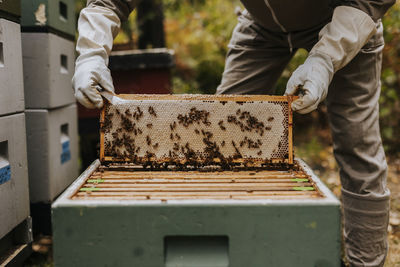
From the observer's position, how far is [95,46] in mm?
1738

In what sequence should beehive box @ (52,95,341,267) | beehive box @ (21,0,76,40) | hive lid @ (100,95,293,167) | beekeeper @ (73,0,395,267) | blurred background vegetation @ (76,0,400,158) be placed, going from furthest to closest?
blurred background vegetation @ (76,0,400,158), beehive box @ (21,0,76,40), beekeeper @ (73,0,395,267), hive lid @ (100,95,293,167), beehive box @ (52,95,341,267)

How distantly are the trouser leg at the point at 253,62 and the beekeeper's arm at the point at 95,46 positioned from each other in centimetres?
72

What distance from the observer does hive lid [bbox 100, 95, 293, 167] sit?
158cm

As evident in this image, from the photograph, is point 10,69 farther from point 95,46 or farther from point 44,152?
point 44,152

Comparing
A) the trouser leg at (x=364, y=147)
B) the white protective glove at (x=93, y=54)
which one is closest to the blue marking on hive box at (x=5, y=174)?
the white protective glove at (x=93, y=54)

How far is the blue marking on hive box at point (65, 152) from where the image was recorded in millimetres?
2621

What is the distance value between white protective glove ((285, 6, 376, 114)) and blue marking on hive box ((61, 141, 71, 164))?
156 cm

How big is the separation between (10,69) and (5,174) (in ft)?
1.51

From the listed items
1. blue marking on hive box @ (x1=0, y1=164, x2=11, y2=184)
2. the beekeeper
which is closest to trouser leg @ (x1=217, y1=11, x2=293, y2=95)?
the beekeeper

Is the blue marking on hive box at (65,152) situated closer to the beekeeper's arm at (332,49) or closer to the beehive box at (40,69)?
the beehive box at (40,69)

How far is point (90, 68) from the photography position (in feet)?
5.38

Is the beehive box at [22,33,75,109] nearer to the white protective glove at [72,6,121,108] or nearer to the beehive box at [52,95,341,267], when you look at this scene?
the white protective glove at [72,6,121,108]

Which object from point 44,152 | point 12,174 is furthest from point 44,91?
point 12,174

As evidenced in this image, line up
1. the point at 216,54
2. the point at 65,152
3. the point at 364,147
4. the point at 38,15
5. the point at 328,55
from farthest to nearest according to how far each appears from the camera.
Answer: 1. the point at 216,54
2. the point at 65,152
3. the point at 38,15
4. the point at 364,147
5. the point at 328,55
